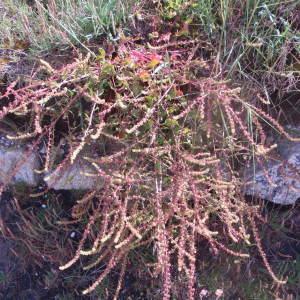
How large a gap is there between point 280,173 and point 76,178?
96 centimetres

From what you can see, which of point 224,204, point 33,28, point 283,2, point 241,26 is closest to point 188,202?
point 224,204

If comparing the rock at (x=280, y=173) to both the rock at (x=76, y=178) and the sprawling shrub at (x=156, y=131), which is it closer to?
the sprawling shrub at (x=156, y=131)

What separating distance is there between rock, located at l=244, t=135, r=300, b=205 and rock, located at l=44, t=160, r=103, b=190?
0.71m

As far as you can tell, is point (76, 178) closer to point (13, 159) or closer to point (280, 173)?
point (13, 159)

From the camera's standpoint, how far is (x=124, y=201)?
204 centimetres

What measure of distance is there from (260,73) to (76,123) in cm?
88

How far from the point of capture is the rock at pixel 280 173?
2.25 m

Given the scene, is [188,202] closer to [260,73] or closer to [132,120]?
[132,120]

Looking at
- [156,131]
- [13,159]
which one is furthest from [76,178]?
[156,131]

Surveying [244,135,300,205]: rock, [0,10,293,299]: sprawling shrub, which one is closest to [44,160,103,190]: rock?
[0,10,293,299]: sprawling shrub

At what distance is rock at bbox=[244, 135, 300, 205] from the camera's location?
88.7 inches

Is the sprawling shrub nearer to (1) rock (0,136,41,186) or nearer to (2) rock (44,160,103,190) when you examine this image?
(2) rock (44,160,103,190)

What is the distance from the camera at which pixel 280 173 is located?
2.29m

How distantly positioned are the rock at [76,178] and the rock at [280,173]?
27.9 inches
